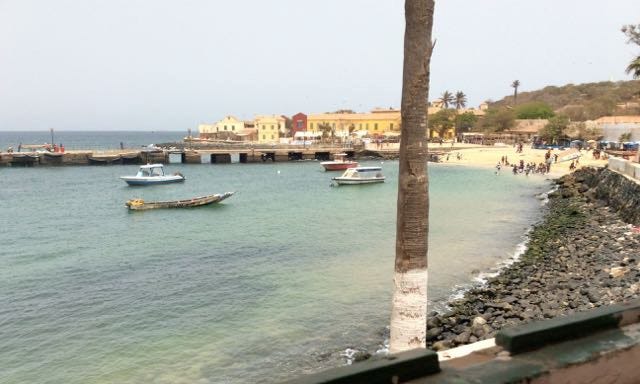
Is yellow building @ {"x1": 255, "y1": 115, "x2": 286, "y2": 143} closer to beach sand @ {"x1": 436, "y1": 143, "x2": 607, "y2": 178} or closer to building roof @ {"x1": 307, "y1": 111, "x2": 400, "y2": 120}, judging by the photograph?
building roof @ {"x1": 307, "y1": 111, "x2": 400, "y2": 120}

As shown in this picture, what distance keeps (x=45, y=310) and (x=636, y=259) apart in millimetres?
18152

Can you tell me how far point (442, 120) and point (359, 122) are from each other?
73.6 feet

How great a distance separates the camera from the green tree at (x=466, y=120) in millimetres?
100756

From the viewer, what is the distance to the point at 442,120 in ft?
304

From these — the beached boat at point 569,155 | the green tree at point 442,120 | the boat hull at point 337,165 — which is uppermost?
→ the green tree at point 442,120

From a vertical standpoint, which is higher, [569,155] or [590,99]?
[590,99]

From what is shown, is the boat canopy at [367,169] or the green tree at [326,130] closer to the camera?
the boat canopy at [367,169]

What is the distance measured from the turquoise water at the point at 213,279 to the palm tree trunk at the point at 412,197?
5.01 meters

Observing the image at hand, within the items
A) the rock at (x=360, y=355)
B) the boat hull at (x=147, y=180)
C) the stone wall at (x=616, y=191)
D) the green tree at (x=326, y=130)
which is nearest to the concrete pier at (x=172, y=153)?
the green tree at (x=326, y=130)

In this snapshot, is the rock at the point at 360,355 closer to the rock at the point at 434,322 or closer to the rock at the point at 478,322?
the rock at the point at 434,322

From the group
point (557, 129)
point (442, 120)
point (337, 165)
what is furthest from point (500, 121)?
point (337, 165)

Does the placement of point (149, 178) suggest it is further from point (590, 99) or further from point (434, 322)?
point (590, 99)

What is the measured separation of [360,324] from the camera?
13.2 meters

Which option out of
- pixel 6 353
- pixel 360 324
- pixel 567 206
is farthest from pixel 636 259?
pixel 6 353
